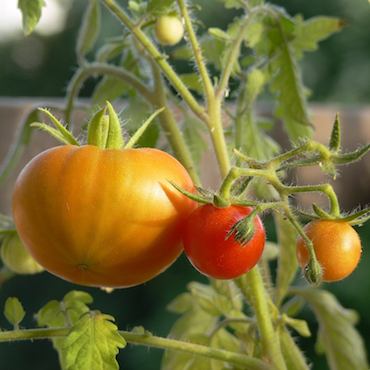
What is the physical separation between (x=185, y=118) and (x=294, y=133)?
0.36 feet

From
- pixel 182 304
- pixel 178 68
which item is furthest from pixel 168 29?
pixel 178 68

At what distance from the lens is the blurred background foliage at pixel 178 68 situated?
6.17 feet

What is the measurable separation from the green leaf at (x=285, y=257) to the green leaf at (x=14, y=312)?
19 cm

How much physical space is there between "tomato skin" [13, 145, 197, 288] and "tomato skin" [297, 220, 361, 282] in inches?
2.6

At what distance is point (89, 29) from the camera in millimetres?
442

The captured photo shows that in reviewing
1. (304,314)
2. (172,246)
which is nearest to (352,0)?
(304,314)

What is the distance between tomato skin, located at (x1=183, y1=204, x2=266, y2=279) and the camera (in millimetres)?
231

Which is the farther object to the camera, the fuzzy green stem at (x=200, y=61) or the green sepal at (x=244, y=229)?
the fuzzy green stem at (x=200, y=61)

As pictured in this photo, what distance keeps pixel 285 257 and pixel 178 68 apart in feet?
8.50

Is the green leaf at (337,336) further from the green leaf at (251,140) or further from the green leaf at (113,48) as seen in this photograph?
the green leaf at (113,48)

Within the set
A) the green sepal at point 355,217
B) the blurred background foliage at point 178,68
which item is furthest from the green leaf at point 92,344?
the blurred background foliage at point 178,68

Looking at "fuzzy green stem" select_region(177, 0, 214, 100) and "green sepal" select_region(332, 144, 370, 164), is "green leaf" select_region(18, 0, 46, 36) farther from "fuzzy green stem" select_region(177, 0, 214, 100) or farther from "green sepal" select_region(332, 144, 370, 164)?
"green sepal" select_region(332, 144, 370, 164)

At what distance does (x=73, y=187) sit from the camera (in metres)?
0.23

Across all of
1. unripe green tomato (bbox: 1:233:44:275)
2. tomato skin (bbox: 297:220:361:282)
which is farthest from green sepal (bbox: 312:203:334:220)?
unripe green tomato (bbox: 1:233:44:275)
